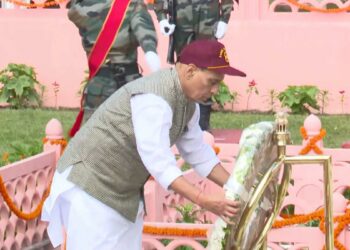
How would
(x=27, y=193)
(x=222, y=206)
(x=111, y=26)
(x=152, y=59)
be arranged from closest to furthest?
(x=222, y=206) → (x=27, y=193) → (x=111, y=26) → (x=152, y=59)

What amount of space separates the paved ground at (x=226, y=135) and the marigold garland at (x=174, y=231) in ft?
15.1

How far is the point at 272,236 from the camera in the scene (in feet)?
19.5

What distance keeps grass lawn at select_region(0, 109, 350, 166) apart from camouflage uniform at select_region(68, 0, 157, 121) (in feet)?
9.61

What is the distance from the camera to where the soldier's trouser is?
25.8 feet

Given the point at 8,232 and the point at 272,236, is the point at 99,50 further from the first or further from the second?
the point at 272,236

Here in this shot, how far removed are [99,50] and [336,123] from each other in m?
4.74

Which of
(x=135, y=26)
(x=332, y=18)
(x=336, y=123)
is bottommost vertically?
(x=336, y=123)

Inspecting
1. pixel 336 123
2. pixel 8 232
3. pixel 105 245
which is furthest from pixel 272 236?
pixel 336 123

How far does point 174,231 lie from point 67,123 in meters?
6.04

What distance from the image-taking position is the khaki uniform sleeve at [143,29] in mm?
7586

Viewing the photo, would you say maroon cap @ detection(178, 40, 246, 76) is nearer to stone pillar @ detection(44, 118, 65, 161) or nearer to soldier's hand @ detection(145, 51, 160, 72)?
soldier's hand @ detection(145, 51, 160, 72)

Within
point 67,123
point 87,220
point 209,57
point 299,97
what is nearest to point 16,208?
point 87,220

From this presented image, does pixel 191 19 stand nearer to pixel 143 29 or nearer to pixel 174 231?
pixel 143 29

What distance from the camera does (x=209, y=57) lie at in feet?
15.2
